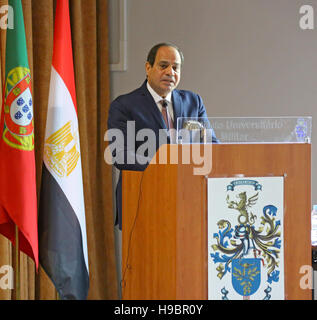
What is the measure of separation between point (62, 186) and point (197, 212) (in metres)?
1.04

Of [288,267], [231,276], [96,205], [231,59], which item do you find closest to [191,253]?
[231,276]

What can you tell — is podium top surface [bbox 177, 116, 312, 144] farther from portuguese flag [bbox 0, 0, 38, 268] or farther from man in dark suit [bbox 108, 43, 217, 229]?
portuguese flag [bbox 0, 0, 38, 268]

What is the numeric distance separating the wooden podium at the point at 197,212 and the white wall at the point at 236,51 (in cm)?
237

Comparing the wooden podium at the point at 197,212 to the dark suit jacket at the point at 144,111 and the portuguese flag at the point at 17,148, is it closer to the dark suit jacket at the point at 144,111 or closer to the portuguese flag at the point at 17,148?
the dark suit jacket at the point at 144,111

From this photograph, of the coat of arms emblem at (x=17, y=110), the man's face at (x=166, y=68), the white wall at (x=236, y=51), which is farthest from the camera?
the white wall at (x=236, y=51)

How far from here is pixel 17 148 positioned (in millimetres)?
2764

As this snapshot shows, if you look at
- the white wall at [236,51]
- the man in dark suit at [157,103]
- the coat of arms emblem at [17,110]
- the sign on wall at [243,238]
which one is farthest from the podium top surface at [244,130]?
the white wall at [236,51]

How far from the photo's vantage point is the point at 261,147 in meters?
2.22

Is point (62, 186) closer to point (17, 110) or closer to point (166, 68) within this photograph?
point (17, 110)

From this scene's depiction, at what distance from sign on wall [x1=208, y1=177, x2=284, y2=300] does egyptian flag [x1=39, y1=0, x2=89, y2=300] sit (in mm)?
1058

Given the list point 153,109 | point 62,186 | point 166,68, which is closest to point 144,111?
point 153,109

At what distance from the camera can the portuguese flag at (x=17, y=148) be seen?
2.76 meters

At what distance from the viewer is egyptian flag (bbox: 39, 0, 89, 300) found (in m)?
2.96

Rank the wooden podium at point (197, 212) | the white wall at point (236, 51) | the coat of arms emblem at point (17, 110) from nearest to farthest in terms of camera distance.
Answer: the wooden podium at point (197, 212) < the coat of arms emblem at point (17, 110) < the white wall at point (236, 51)
